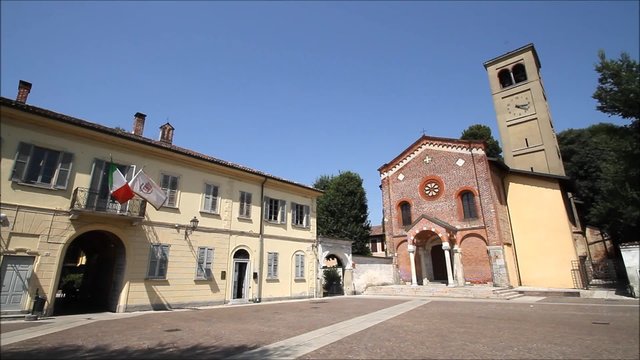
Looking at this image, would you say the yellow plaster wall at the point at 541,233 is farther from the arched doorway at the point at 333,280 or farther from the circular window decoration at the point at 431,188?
the arched doorway at the point at 333,280

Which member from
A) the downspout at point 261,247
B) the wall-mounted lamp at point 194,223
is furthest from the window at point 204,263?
the downspout at point 261,247

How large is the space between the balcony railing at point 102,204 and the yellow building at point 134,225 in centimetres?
4

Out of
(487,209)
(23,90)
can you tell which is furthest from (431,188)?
(23,90)

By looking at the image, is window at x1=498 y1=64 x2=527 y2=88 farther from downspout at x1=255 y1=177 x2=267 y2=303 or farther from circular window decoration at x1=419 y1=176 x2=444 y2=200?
downspout at x1=255 y1=177 x2=267 y2=303

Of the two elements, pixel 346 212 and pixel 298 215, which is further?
pixel 346 212

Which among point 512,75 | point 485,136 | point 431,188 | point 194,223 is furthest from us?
point 485,136

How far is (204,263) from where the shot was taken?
16625 mm

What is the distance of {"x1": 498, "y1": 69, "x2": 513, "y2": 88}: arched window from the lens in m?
35.8

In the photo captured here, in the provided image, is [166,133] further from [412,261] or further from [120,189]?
[412,261]

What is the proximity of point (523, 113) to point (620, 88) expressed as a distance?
1954cm

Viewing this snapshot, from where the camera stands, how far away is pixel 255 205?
19625 mm

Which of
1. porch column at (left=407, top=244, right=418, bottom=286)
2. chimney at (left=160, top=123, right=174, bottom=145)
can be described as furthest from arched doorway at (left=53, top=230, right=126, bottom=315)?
porch column at (left=407, top=244, right=418, bottom=286)


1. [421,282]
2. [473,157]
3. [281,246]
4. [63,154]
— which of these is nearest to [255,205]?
[281,246]

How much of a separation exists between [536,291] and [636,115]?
12.6m
